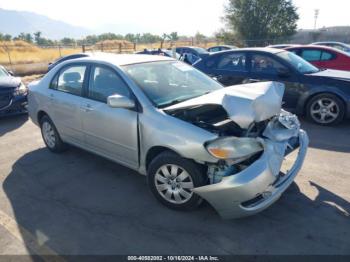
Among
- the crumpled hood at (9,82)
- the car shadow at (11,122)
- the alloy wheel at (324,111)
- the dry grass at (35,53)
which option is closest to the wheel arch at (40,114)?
the car shadow at (11,122)

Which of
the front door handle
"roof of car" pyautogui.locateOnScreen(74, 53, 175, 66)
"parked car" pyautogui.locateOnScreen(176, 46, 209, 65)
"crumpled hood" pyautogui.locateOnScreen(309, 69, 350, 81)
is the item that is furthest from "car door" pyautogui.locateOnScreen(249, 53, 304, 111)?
"parked car" pyautogui.locateOnScreen(176, 46, 209, 65)

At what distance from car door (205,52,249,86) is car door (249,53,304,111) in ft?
0.64

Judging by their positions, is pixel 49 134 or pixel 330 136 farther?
pixel 330 136

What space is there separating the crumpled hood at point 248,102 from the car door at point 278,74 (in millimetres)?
3215

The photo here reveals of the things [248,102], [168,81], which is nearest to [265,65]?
[168,81]

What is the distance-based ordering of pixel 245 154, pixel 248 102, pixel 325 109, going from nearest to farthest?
pixel 245 154 < pixel 248 102 < pixel 325 109

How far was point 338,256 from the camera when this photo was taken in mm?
2785

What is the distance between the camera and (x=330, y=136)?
19.2 ft

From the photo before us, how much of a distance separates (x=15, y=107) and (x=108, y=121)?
476 cm

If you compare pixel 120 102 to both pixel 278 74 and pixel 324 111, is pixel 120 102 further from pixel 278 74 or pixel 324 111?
pixel 324 111

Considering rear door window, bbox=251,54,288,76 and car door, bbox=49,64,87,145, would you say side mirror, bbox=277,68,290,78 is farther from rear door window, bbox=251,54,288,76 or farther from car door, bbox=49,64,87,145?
car door, bbox=49,64,87,145

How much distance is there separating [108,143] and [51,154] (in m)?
1.83

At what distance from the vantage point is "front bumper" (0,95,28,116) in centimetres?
744

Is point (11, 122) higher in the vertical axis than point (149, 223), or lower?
lower
